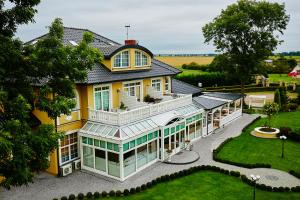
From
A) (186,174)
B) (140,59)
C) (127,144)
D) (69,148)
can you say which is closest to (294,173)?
(186,174)

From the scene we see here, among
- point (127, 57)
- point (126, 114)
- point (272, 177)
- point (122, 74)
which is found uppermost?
point (127, 57)

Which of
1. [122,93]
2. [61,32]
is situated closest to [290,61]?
[122,93]

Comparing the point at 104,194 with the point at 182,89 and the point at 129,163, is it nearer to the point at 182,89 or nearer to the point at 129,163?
the point at 129,163

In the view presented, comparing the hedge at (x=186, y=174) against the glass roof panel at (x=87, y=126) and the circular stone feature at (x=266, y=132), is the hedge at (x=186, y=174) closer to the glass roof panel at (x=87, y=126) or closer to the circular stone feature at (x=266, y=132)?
the glass roof panel at (x=87, y=126)

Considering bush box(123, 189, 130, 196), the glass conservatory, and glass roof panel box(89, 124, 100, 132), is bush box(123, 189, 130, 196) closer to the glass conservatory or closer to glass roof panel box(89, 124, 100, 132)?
the glass conservatory

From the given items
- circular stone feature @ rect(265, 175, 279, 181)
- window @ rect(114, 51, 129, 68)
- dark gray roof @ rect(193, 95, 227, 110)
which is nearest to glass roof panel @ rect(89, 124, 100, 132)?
window @ rect(114, 51, 129, 68)

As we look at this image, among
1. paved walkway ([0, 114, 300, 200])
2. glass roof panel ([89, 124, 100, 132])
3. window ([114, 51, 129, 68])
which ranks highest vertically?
window ([114, 51, 129, 68])

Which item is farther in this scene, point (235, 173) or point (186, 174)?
point (186, 174)

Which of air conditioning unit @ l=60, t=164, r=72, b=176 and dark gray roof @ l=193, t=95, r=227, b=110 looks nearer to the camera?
air conditioning unit @ l=60, t=164, r=72, b=176
